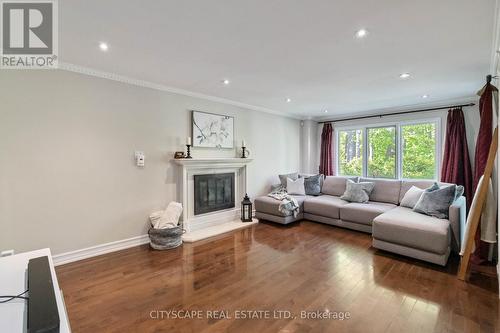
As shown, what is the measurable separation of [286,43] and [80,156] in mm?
2784

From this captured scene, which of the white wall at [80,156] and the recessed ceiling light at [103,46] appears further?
the white wall at [80,156]

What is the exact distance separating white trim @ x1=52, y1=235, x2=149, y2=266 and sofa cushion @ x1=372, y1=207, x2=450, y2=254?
3374mm

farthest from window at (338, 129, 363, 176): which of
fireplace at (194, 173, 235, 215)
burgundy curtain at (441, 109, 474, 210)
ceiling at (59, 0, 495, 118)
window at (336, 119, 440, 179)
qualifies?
fireplace at (194, 173, 235, 215)

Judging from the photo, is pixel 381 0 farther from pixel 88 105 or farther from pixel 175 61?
pixel 88 105

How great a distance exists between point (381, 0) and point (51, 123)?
3503 millimetres

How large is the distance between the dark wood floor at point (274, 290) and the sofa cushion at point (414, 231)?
0.79 ft

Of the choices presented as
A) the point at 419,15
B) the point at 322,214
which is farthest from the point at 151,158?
the point at 419,15

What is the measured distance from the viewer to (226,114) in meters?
4.69

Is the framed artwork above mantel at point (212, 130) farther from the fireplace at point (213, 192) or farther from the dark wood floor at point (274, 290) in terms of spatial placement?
the dark wood floor at point (274, 290)

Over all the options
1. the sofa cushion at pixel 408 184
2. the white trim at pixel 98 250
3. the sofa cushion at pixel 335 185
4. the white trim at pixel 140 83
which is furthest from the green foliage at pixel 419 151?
the white trim at pixel 98 250

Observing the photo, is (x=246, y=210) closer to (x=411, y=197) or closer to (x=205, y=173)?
(x=205, y=173)

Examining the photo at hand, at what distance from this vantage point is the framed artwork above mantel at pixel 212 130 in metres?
4.20

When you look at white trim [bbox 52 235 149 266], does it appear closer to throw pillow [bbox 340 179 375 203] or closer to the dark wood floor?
the dark wood floor

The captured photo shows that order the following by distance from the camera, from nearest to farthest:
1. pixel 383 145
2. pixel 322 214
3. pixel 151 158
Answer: pixel 151 158, pixel 322 214, pixel 383 145
